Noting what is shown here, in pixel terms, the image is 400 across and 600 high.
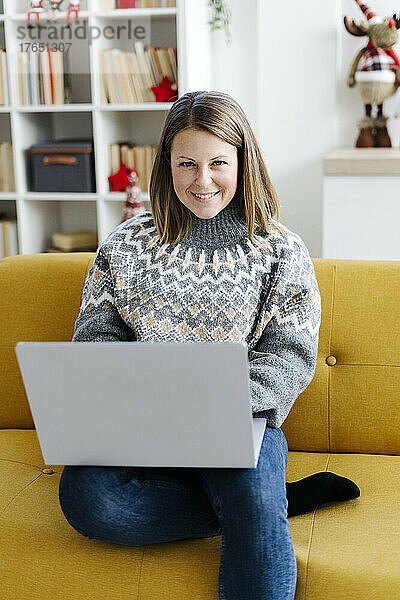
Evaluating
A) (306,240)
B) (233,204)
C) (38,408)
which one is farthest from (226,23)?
(38,408)

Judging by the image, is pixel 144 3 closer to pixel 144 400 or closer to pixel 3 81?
pixel 3 81

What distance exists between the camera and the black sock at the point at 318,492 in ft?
4.82

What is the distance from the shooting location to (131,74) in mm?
3551

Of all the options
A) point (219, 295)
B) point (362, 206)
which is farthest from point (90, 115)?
point (219, 295)

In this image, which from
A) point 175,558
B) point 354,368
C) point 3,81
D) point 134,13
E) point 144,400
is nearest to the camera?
point 144,400

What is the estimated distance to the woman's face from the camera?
5.17 feet

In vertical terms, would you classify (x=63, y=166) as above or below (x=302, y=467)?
above

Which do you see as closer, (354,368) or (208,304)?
(208,304)

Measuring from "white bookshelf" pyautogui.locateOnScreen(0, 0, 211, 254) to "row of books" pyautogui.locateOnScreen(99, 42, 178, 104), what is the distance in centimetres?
4

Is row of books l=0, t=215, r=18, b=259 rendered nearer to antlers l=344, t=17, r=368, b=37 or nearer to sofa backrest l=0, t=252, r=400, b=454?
antlers l=344, t=17, r=368, b=37

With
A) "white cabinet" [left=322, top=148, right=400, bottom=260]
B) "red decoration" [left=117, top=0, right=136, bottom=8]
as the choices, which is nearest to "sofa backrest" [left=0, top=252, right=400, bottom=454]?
"white cabinet" [left=322, top=148, right=400, bottom=260]

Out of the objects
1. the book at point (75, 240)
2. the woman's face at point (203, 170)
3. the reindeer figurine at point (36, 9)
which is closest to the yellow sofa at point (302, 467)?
the woman's face at point (203, 170)

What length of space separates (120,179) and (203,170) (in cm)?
215

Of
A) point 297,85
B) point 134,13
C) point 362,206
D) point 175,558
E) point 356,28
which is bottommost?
point 175,558
